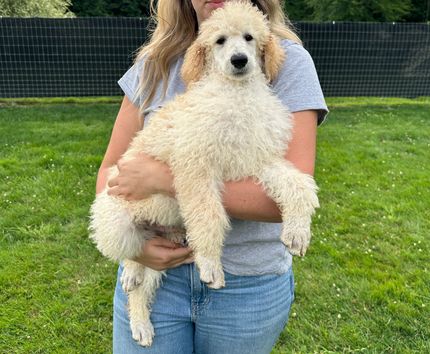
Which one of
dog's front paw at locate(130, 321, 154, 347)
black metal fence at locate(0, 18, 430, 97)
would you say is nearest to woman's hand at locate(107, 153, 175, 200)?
dog's front paw at locate(130, 321, 154, 347)

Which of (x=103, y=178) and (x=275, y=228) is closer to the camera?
(x=275, y=228)

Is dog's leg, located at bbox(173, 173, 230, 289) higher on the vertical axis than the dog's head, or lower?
lower

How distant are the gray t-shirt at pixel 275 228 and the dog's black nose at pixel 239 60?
17 cm

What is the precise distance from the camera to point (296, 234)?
1790mm

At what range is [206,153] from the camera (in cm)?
193

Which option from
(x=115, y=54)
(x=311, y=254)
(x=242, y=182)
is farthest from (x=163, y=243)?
(x=115, y=54)

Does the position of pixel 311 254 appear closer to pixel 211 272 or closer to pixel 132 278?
pixel 132 278

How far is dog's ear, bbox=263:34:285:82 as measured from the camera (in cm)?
199

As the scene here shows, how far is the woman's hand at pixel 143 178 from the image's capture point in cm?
194

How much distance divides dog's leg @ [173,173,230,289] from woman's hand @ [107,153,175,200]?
0.21 ft

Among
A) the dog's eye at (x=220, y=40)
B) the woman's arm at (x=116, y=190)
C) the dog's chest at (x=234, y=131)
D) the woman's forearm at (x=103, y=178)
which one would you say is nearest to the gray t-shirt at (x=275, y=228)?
the dog's chest at (x=234, y=131)

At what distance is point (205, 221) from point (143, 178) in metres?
0.34

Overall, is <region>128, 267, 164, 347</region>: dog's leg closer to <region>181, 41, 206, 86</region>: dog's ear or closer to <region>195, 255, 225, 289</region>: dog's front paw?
<region>195, 255, 225, 289</region>: dog's front paw

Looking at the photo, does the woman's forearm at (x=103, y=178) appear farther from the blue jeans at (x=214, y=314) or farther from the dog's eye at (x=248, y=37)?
the dog's eye at (x=248, y=37)
